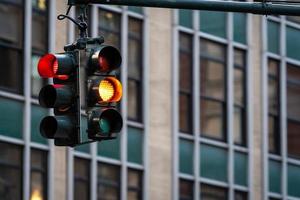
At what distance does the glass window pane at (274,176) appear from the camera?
35.2 meters

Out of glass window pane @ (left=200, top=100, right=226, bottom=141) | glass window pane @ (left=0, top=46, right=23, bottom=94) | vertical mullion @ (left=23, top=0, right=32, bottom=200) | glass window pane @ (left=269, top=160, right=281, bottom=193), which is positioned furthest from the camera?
glass window pane @ (left=269, top=160, right=281, bottom=193)

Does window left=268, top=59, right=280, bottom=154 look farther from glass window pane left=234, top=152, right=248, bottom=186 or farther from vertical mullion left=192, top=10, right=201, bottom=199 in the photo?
vertical mullion left=192, top=10, right=201, bottom=199

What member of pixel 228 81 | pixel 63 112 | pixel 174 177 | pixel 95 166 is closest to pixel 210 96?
pixel 228 81

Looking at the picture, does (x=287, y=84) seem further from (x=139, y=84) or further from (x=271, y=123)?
(x=139, y=84)

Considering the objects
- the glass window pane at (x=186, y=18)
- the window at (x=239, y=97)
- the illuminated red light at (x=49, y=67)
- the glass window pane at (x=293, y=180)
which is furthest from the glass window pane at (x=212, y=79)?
the illuminated red light at (x=49, y=67)

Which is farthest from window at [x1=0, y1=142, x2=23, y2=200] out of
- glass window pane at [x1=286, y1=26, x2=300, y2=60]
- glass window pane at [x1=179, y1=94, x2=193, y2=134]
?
glass window pane at [x1=286, y1=26, x2=300, y2=60]

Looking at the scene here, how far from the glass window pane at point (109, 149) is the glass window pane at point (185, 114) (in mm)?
2903

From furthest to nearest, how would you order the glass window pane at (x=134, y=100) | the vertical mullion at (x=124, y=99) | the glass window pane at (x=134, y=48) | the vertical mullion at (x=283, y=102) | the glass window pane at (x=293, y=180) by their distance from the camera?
the glass window pane at (x=293, y=180) → the vertical mullion at (x=283, y=102) → the glass window pane at (x=134, y=48) → the glass window pane at (x=134, y=100) → the vertical mullion at (x=124, y=99)

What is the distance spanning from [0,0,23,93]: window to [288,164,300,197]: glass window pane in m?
11.1

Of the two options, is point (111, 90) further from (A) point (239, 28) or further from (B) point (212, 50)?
(A) point (239, 28)

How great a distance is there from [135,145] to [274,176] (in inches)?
259

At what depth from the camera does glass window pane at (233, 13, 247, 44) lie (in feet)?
113

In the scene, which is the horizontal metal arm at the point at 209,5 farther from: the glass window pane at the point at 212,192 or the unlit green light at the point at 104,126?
the glass window pane at the point at 212,192

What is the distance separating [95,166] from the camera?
2875cm
